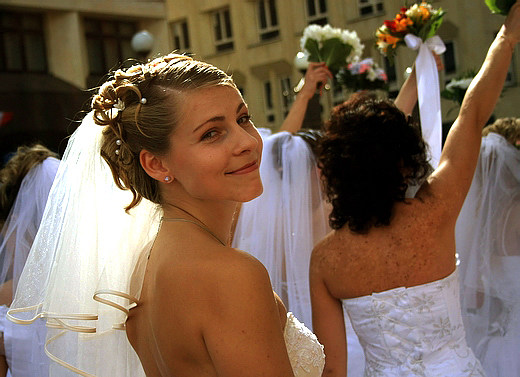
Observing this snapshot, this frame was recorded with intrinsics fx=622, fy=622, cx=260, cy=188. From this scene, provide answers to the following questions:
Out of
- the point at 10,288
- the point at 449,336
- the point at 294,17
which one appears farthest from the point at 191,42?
the point at 449,336

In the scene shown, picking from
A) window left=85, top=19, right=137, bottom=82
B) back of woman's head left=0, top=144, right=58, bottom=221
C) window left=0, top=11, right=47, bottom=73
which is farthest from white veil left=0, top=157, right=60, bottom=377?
window left=85, top=19, right=137, bottom=82

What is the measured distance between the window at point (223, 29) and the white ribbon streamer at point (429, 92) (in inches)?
466

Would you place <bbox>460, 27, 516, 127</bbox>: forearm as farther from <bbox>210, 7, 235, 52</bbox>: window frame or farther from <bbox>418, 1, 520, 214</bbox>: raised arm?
<bbox>210, 7, 235, 52</bbox>: window frame

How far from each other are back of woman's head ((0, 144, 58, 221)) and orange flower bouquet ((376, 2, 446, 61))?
2285 millimetres

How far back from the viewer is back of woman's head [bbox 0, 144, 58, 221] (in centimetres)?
366

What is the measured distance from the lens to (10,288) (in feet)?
11.1

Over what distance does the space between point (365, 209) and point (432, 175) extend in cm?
32

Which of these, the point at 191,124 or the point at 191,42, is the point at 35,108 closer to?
the point at 191,42

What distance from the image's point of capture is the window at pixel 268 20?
47.1ft

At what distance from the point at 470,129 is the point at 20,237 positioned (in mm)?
2406

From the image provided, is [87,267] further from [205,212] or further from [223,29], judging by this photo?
[223,29]

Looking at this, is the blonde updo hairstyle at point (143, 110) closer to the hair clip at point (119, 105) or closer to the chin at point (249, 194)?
the hair clip at point (119, 105)

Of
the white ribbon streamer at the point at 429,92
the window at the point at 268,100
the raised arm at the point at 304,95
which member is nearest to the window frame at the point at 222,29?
the window at the point at 268,100

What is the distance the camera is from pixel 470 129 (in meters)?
2.62
